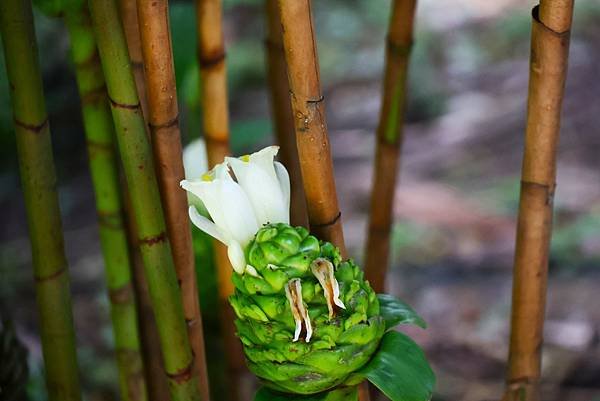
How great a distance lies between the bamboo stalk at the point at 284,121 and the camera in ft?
3.24

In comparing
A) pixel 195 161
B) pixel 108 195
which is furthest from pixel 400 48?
pixel 108 195

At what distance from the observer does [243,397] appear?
3.52ft

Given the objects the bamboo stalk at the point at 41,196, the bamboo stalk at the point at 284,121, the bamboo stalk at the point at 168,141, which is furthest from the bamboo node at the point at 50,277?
the bamboo stalk at the point at 284,121

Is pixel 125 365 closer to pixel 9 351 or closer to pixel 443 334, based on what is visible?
pixel 9 351

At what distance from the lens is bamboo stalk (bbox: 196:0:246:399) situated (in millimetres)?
814

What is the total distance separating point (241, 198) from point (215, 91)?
27 centimetres

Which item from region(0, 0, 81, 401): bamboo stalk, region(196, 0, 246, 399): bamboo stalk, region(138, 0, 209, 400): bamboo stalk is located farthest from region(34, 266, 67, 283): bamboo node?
region(196, 0, 246, 399): bamboo stalk

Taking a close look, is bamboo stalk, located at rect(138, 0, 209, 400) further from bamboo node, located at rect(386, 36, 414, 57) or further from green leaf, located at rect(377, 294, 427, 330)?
bamboo node, located at rect(386, 36, 414, 57)

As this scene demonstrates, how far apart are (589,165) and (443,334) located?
58cm

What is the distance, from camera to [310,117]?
0.60 metres

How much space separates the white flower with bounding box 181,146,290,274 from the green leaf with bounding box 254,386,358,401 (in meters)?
0.09

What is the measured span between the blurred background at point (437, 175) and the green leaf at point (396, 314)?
1.32ft

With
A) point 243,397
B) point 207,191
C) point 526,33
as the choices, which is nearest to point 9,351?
point 243,397

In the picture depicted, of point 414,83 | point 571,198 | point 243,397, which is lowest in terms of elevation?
point 243,397
